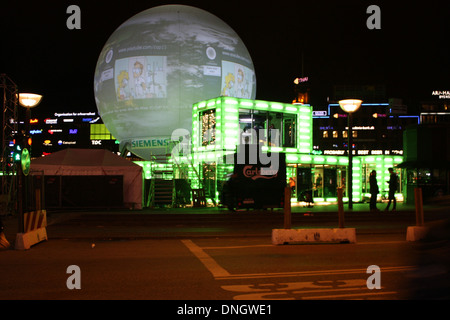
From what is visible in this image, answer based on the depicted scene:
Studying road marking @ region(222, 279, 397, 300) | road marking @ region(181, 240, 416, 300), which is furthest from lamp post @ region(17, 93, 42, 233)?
road marking @ region(222, 279, 397, 300)

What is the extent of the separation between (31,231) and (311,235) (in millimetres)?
6473

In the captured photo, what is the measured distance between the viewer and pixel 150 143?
38.0m

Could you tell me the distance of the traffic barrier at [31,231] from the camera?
11.5m

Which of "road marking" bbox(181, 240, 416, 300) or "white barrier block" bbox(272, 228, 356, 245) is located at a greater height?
"white barrier block" bbox(272, 228, 356, 245)

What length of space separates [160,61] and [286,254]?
88.2 feet

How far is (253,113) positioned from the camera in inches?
1244

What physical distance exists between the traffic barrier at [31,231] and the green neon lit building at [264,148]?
1478 centimetres

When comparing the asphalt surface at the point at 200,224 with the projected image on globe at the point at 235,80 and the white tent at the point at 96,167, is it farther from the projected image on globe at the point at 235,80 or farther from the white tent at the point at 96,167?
the projected image on globe at the point at 235,80

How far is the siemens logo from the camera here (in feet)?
123

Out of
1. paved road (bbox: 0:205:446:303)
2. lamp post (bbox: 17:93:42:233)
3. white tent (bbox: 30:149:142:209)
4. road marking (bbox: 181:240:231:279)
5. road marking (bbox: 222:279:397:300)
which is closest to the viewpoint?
road marking (bbox: 222:279:397:300)

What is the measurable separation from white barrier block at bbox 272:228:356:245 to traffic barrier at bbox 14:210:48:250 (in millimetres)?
5510

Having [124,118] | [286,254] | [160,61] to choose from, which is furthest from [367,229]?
[124,118]

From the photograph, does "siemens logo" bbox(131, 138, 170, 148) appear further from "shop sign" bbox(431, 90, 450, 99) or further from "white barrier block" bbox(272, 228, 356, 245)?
"shop sign" bbox(431, 90, 450, 99)
